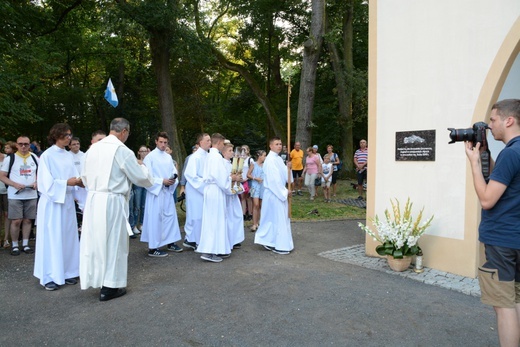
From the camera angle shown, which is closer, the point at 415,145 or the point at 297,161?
the point at 415,145

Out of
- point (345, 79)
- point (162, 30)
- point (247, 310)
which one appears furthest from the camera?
point (345, 79)

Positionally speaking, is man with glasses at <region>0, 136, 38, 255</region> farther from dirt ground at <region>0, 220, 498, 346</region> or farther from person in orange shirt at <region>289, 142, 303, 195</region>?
person in orange shirt at <region>289, 142, 303, 195</region>

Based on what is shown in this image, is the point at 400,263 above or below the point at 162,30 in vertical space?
below

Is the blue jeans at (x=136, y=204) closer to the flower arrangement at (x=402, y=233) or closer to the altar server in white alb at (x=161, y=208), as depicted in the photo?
the altar server in white alb at (x=161, y=208)

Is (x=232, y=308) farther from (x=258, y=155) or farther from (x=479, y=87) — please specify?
(x=258, y=155)

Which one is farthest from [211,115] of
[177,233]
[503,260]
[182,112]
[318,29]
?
[503,260]

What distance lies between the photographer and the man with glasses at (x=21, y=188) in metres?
7.24

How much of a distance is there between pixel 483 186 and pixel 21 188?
7.25 metres

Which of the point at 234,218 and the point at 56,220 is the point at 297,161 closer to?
the point at 234,218

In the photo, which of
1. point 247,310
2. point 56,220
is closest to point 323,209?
point 247,310

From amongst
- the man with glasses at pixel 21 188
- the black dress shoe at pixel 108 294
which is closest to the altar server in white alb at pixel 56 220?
the black dress shoe at pixel 108 294

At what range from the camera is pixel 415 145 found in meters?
6.49

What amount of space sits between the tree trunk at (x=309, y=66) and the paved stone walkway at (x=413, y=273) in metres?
9.10

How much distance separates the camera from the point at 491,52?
223 inches
